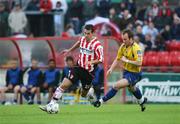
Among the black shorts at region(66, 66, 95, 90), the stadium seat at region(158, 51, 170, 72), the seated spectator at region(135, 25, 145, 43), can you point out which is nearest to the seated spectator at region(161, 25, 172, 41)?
A: the seated spectator at region(135, 25, 145, 43)

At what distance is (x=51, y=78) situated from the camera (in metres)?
25.5

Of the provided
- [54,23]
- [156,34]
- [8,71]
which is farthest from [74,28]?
[8,71]

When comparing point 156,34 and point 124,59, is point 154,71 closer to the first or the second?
point 156,34

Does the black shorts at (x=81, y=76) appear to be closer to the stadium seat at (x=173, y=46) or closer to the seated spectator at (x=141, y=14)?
the stadium seat at (x=173, y=46)

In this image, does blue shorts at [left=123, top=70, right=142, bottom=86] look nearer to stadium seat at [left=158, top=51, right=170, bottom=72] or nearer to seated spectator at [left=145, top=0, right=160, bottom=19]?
stadium seat at [left=158, top=51, right=170, bottom=72]

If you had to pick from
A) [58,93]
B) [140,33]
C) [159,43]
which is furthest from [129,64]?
[159,43]

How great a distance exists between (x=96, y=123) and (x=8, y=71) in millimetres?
10789

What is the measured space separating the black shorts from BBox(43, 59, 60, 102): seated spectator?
6613 mm

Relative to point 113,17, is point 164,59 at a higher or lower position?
lower

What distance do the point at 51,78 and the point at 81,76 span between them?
7.09 m

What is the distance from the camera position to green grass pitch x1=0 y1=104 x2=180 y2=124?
16047 millimetres

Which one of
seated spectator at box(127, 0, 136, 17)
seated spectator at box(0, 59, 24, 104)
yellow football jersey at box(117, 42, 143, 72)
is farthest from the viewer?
seated spectator at box(127, 0, 136, 17)

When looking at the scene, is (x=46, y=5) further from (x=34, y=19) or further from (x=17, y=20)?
(x=34, y=19)

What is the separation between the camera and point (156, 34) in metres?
29.3
